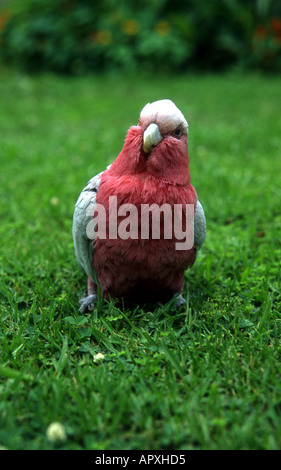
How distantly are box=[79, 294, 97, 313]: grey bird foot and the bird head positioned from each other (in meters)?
0.65

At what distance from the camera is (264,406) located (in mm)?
1586

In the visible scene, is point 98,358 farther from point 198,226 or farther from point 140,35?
point 140,35

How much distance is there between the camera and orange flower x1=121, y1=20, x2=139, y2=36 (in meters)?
8.05

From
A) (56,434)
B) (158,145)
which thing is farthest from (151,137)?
(56,434)

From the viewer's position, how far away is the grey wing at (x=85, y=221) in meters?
2.05

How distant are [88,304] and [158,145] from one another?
2.74ft

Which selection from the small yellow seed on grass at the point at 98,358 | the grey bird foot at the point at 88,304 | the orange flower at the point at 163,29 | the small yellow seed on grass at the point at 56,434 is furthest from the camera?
the orange flower at the point at 163,29

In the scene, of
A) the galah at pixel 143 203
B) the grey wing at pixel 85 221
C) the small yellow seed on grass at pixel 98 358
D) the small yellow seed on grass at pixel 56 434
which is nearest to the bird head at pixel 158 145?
the galah at pixel 143 203

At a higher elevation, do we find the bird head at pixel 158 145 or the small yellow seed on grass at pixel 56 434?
the bird head at pixel 158 145

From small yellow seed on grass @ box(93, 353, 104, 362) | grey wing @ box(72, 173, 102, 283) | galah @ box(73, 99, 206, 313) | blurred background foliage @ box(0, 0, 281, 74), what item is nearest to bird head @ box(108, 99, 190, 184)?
galah @ box(73, 99, 206, 313)

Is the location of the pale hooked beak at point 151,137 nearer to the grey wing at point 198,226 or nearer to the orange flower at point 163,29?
the grey wing at point 198,226

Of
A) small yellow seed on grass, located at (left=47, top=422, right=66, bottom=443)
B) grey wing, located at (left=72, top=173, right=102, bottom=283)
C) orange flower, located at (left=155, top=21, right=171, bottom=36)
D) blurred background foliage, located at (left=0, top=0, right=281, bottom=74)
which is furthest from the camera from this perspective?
orange flower, located at (left=155, top=21, right=171, bottom=36)

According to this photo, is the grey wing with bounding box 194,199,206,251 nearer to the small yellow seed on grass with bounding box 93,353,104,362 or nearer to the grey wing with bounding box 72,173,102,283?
the grey wing with bounding box 72,173,102,283

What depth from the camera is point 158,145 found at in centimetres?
187
